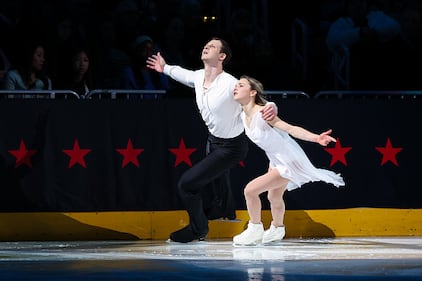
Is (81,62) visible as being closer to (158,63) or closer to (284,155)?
(158,63)

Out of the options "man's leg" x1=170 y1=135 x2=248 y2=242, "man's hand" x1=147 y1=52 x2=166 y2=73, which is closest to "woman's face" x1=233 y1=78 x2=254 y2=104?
"man's leg" x1=170 y1=135 x2=248 y2=242

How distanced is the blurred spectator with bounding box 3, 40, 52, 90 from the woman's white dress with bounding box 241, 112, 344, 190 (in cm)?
245

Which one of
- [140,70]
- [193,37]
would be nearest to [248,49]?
[193,37]

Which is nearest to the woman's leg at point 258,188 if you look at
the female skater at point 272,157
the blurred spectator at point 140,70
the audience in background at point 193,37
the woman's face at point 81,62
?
the female skater at point 272,157

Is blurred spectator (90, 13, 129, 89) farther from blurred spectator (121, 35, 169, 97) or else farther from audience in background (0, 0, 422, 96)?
blurred spectator (121, 35, 169, 97)

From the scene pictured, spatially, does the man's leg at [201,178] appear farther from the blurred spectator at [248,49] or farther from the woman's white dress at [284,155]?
the blurred spectator at [248,49]

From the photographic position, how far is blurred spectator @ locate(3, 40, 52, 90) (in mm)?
12781

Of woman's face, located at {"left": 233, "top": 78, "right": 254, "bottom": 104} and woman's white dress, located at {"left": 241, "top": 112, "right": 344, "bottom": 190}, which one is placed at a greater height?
woman's face, located at {"left": 233, "top": 78, "right": 254, "bottom": 104}

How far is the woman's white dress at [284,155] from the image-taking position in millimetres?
11727

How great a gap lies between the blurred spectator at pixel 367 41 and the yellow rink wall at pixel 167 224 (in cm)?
227

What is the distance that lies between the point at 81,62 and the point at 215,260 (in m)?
3.73

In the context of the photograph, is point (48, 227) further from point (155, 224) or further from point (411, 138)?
point (411, 138)

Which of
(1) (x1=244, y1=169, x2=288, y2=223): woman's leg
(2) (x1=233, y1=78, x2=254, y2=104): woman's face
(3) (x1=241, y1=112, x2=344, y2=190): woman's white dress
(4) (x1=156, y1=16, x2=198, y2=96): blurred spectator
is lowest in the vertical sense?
(1) (x1=244, y1=169, x2=288, y2=223): woman's leg

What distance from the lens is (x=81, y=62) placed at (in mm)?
13203
